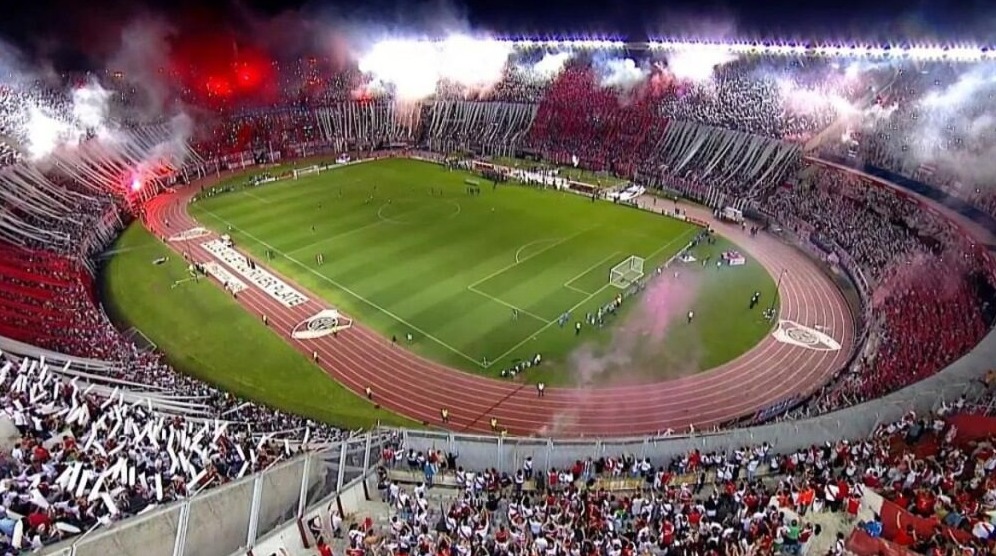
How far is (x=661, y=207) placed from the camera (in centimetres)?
5478

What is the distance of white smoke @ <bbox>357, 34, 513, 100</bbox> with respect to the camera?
8794 cm

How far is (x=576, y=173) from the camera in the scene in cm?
6525

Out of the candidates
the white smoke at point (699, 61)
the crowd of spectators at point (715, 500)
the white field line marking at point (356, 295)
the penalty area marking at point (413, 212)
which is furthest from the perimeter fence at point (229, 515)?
the white smoke at point (699, 61)

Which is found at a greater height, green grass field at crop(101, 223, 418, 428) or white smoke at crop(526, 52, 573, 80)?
white smoke at crop(526, 52, 573, 80)

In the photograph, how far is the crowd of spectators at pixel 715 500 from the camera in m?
14.3

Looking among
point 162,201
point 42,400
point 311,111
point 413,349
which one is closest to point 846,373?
point 413,349

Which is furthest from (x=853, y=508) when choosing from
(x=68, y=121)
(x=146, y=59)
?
(x=146, y=59)

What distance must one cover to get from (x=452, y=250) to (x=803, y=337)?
23.0 meters

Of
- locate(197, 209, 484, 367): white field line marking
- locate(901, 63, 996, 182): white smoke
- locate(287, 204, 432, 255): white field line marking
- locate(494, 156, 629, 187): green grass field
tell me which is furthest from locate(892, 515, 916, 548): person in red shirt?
locate(494, 156, 629, 187): green grass field

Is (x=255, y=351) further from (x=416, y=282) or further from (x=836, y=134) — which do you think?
(x=836, y=134)

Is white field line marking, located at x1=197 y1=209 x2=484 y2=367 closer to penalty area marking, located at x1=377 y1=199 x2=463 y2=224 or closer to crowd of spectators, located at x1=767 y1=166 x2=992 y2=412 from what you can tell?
penalty area marking, located at x1=377 y1=199 x2=463 y2=224

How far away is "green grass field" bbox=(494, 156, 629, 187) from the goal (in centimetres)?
1859

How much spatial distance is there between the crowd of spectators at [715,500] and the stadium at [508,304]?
0.10 meters

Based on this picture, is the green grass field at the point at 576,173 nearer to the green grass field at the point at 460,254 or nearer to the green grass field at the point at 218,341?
the green grass field at the point at 460,254
